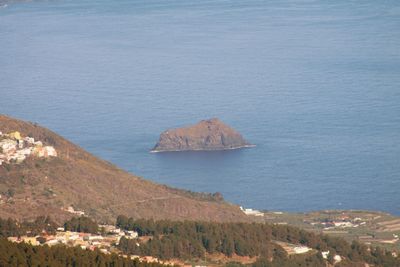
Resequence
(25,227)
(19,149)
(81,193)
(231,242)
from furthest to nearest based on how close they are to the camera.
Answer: (19,149), (81,193), (231,242), (25,227)

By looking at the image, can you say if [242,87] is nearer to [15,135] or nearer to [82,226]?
[15,135]

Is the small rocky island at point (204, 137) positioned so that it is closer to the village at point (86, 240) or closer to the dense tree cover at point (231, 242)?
the dense tree cover at point (231, 242)

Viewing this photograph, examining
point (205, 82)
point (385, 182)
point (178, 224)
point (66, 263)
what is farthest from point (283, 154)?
point (66, 263)

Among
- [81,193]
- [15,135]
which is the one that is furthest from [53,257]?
[15,135]

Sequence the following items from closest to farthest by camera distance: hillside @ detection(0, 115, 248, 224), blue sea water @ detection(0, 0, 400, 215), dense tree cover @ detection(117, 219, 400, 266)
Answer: dense tree cover @ detection(117, 219, 400, 266) < hillside @ detection(0, 115, 248, 224) < blue sea water @ detection(0, 0, 400, 215)

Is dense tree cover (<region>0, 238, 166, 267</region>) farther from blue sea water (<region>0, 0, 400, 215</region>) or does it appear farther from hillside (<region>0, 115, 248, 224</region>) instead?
blue sea water (<region>0, 0, 400, 215</region>)

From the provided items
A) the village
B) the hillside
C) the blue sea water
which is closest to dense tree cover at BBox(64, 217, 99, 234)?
the village
